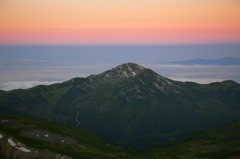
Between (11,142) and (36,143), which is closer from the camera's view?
(11,142)

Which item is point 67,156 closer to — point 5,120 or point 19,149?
point 19,149

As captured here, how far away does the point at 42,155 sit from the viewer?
11794 cm

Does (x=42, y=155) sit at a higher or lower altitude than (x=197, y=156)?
higher

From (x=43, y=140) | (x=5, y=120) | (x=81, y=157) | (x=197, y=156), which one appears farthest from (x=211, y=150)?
(x=5, y=120)

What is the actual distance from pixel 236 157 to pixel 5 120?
501ft

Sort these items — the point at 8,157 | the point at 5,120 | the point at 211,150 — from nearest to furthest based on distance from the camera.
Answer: the point at 8,157
the point at 5,120
the point at 211,150

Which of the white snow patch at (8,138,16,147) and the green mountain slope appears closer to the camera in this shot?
the green mountain slope

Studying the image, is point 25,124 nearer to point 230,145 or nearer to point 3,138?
point 3,138

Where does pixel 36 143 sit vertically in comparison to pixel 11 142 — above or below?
below

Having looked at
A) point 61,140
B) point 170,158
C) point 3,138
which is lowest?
point 170,158

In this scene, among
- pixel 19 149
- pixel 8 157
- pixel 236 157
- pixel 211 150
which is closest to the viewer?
pixel 8 157

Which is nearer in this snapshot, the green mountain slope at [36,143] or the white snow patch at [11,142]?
the green mountain slope at [36,143]

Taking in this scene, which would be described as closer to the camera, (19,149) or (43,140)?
(19,149)

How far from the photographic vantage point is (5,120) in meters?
170
